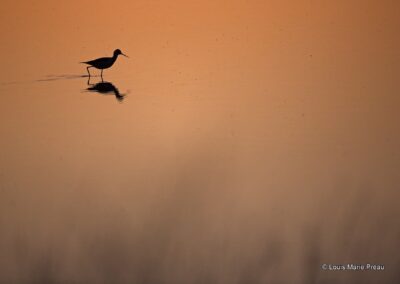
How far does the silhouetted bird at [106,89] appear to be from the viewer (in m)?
1.97

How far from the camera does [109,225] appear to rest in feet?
6.73

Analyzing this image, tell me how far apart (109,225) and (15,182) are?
1.80ft

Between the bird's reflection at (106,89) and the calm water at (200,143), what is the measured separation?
1 centimetres

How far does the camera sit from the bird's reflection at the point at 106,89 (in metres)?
1.97

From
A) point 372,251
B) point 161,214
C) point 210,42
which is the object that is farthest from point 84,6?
point 372,251

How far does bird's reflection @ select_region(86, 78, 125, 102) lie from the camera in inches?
77.6

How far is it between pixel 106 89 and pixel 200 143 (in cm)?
56

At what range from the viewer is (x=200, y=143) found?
199 centimetres

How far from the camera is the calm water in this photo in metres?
1.96

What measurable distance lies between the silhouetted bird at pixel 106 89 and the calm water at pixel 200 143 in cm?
1

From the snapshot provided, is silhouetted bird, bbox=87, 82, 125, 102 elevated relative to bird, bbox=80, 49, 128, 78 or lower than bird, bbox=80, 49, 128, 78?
lower

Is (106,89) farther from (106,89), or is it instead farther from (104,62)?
(104,62)

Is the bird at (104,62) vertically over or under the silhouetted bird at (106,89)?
over

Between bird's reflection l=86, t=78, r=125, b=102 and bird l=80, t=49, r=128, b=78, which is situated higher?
bird l=80, t=49, r=128, b=78
